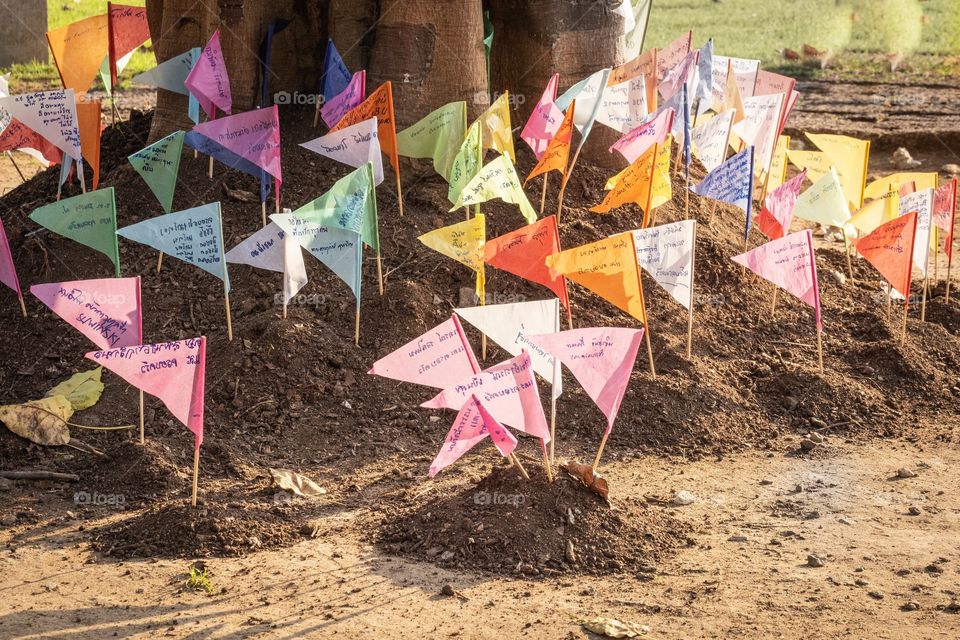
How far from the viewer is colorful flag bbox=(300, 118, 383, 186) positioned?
6668 millimetres

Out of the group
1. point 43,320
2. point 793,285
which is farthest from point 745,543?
point 43,320

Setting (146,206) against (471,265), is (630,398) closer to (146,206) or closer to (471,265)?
(471,265)

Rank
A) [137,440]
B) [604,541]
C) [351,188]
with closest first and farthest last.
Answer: [604,541], [137,440], [351,188]

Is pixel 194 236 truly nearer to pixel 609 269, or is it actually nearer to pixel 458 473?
pixel 458 473

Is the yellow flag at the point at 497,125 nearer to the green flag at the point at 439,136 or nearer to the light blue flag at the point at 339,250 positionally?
the green flag at the point at 439,136

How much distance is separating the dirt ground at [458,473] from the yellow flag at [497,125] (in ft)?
1.44

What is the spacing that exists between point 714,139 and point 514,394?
12.0ft

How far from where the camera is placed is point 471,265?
20.1 ft

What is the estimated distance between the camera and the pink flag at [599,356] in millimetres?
4746

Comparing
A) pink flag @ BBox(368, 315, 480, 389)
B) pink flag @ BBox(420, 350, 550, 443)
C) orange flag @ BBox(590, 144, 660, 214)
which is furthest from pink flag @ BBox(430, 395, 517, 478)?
orange flag @ BBox(590, 144, 660, 214)

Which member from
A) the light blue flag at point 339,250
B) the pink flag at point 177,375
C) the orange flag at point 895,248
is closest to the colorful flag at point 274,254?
A: the light blue flag at point 339,250

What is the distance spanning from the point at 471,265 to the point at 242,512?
1.85 m

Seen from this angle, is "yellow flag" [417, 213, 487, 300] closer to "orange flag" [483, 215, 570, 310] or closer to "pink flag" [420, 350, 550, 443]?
"orange flag" [483, 215, 570, 310]

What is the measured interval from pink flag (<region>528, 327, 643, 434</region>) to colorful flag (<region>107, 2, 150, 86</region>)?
4.63 m
